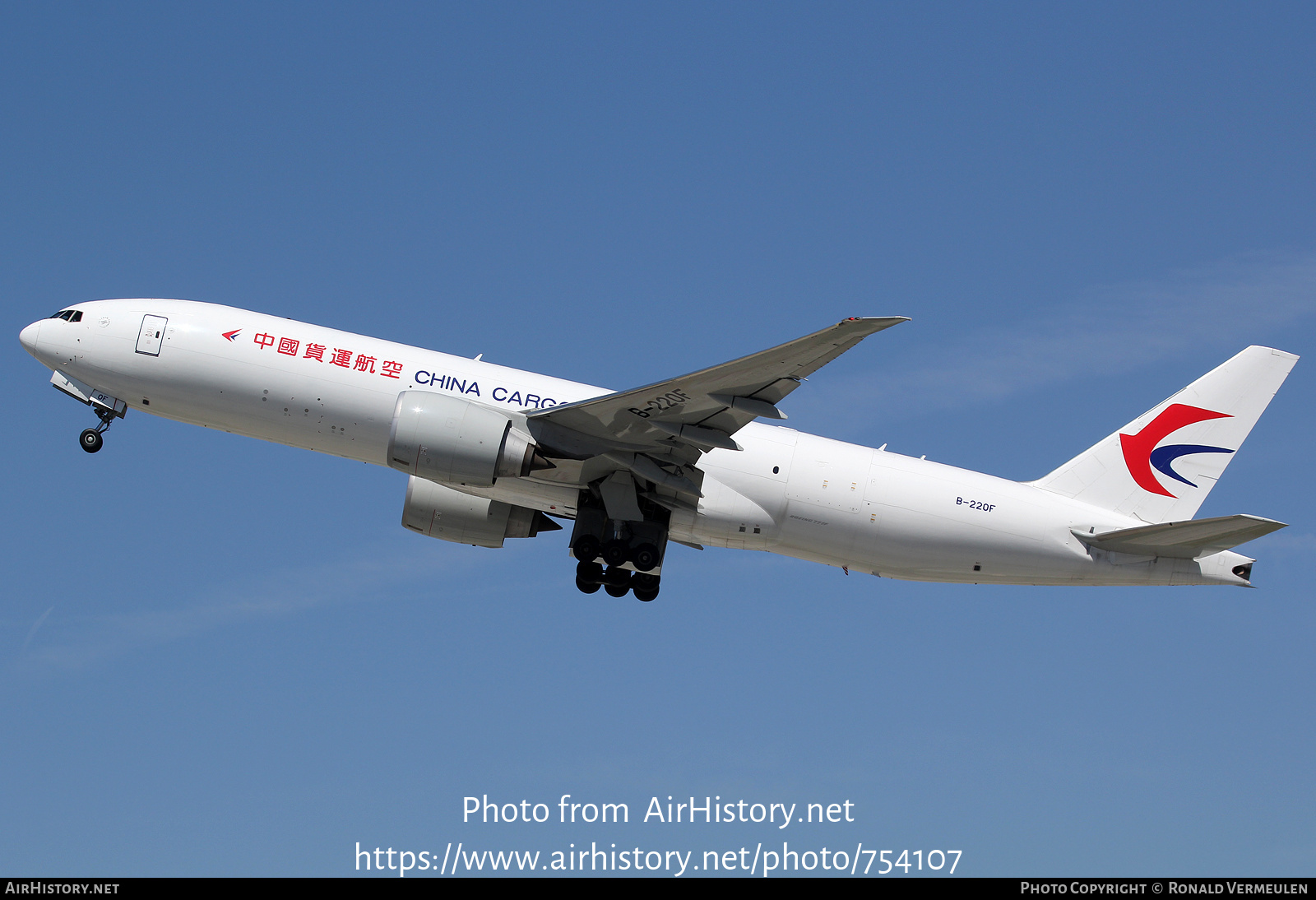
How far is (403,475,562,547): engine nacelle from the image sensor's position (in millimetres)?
31359

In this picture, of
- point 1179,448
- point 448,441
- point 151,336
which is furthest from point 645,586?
point 1179,448

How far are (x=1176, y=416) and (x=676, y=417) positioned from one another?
13298 millimetres

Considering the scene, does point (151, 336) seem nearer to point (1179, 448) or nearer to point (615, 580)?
point (615, 580)

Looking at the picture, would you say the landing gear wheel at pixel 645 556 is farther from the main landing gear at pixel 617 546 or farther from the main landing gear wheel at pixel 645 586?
the main landing gear wheel at pixel 645 586

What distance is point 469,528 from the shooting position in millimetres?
31500

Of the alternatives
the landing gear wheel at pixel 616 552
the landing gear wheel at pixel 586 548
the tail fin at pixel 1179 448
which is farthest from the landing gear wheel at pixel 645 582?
the tail fin at pixel 1179 448

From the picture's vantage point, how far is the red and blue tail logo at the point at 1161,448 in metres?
31.0

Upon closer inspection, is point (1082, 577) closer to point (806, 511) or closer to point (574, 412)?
point (806, 511)

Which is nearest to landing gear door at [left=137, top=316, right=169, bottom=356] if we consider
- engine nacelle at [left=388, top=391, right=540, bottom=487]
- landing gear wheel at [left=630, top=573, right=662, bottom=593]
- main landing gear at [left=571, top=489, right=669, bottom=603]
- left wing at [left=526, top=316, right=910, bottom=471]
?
engine nacelle at [left=388, top=391, right=540, bottom=487]

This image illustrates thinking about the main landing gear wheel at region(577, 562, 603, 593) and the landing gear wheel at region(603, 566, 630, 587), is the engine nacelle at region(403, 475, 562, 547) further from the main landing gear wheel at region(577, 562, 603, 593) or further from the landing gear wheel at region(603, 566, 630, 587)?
the landing gear wheel at region(603, 566, 630, 587)

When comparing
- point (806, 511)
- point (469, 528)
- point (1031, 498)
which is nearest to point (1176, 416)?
point (1031, 498)

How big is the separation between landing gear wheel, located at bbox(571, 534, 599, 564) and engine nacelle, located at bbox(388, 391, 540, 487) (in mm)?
2942

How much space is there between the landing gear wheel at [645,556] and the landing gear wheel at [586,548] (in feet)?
2.80

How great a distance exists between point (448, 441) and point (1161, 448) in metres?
17.1
